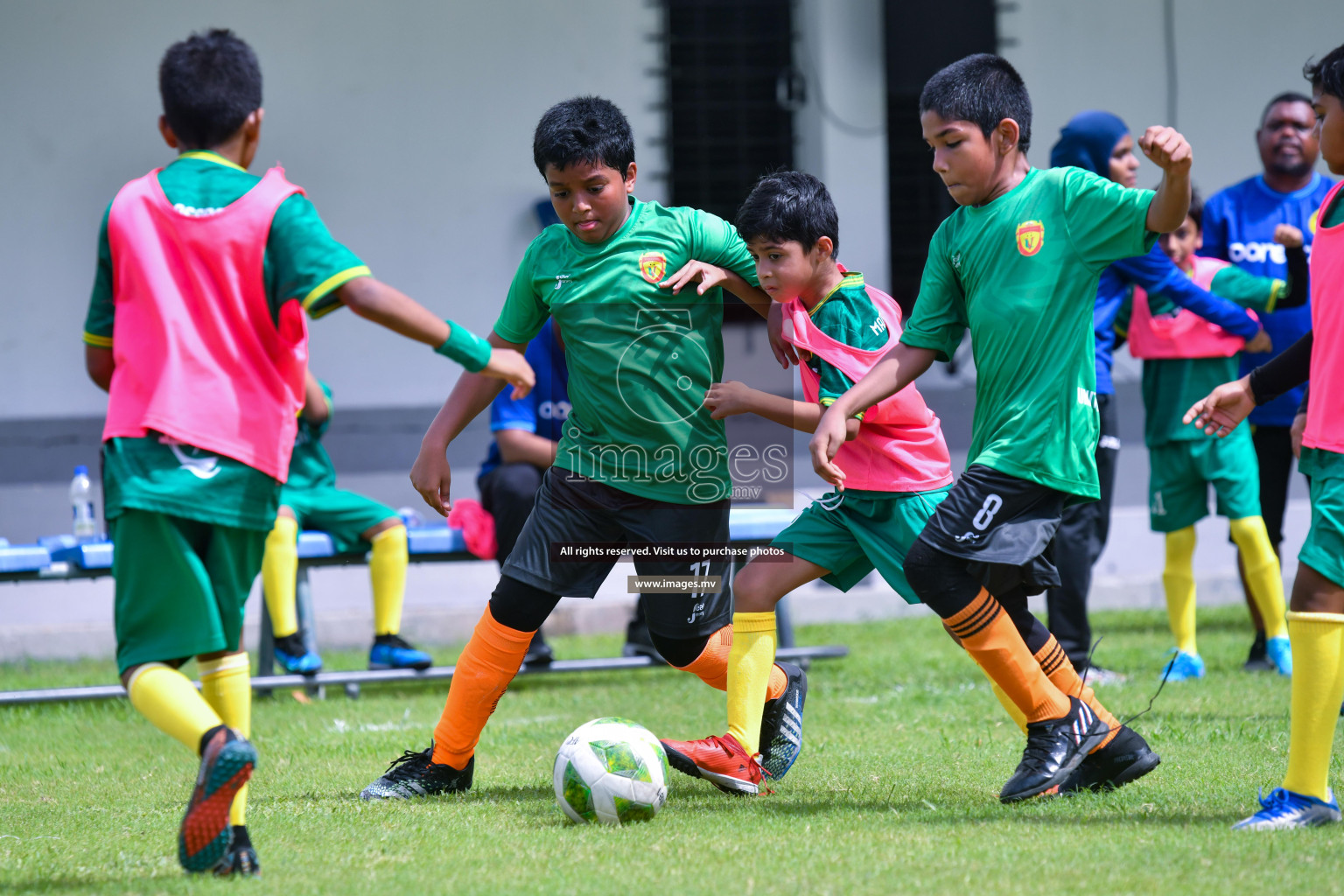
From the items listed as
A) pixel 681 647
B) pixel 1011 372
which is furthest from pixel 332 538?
pixel 1011 372

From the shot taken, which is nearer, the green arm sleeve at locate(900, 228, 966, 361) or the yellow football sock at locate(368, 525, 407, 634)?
the green arm sleeve at locate(900, 228, 966, 361)

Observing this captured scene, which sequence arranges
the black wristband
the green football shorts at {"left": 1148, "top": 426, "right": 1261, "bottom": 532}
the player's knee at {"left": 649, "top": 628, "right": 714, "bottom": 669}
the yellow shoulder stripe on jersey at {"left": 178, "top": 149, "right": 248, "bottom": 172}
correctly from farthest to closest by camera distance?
the green football shorts at {"left": 1148, "top": 426, "right": 1261, "bottom": 532}
the player's knee at {"left": 649, "top": 628, "right": 714, "bottom": 669}
the black wristband
the yellow shoulder stripe on jersey at {"left": 178, "top": 149, "right": 248, "bottom": 172}

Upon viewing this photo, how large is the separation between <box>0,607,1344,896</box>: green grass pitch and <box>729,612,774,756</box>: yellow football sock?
200 mm

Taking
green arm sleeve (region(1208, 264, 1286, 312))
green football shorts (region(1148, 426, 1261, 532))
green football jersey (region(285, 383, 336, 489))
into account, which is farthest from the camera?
green football jersey (region(285, 383, 336, 489))

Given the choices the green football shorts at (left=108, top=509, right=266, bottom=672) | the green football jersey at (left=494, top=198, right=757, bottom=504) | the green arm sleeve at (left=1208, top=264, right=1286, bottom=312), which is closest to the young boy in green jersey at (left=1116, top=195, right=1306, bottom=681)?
the green arm sleeve at (left=1208, top=264, right=1286, bottom=312)

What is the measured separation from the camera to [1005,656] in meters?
3.59

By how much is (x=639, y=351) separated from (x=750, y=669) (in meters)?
0.92

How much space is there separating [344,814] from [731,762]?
1016 mm

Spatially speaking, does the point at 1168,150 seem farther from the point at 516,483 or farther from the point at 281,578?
the point at 281,578

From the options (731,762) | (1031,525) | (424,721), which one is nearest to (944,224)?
(1031,525)

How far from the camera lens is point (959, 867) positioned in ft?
9.57

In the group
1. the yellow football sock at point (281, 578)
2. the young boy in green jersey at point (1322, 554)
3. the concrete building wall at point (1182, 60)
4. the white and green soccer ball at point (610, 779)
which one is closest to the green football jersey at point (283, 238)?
the white and green soccer ball at point (610, 779)

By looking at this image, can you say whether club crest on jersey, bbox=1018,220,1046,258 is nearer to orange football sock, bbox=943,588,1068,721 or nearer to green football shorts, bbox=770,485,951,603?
green football shorts, bbox=770,485,951,603

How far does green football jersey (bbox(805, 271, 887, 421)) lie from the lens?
12.5 ft
